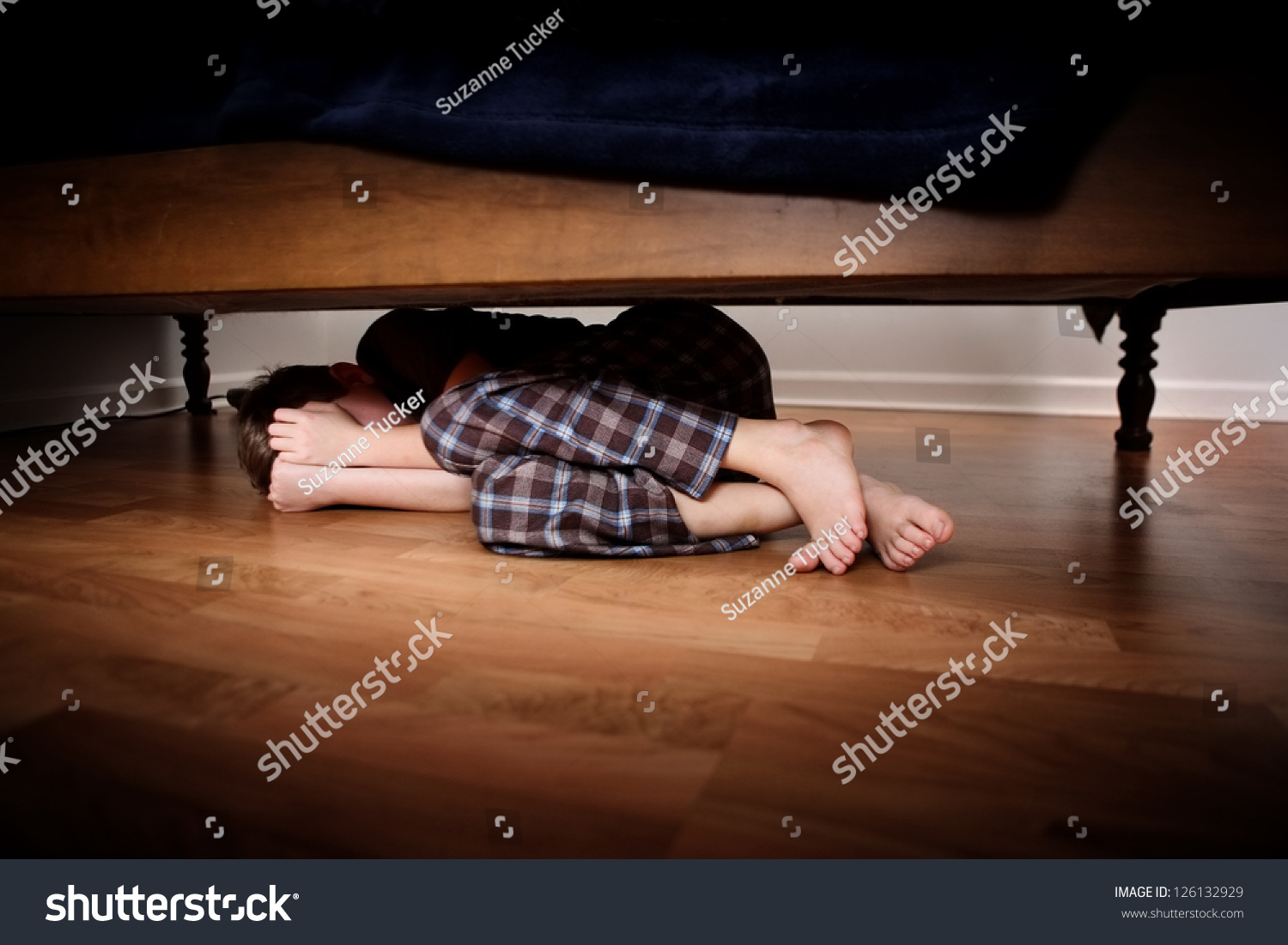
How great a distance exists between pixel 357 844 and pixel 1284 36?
690 millimetres

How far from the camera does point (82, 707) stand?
533mm

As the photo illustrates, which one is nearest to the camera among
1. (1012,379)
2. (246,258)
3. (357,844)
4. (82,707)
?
(357,844)

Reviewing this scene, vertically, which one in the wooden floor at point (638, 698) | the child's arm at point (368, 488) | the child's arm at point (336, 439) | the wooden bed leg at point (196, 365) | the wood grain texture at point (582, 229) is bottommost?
the wooden floor at point (638, 698)

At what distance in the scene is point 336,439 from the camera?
0.99 meters

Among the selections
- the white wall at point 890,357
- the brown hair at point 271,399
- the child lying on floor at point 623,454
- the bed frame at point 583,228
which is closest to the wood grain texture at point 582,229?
the bed frame at point 583,228

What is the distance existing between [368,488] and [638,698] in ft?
1.98

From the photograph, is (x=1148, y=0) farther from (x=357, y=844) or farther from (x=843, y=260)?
(x=357, y=844)

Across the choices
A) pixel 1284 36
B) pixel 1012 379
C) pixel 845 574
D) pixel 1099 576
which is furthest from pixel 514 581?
pixel 1012 379

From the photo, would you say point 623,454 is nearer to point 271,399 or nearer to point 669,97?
point 669,97

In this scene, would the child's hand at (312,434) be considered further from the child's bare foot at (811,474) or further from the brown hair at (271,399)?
the child's bare foot at (811,474)

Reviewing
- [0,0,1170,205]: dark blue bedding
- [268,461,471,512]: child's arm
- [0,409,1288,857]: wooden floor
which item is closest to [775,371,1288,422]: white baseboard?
[0,409,1288,857]: wooden floor

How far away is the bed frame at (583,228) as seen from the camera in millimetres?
561

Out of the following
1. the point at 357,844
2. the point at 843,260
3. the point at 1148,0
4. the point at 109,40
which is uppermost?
the point at 109,40

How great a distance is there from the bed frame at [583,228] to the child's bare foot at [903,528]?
0.19 metres
